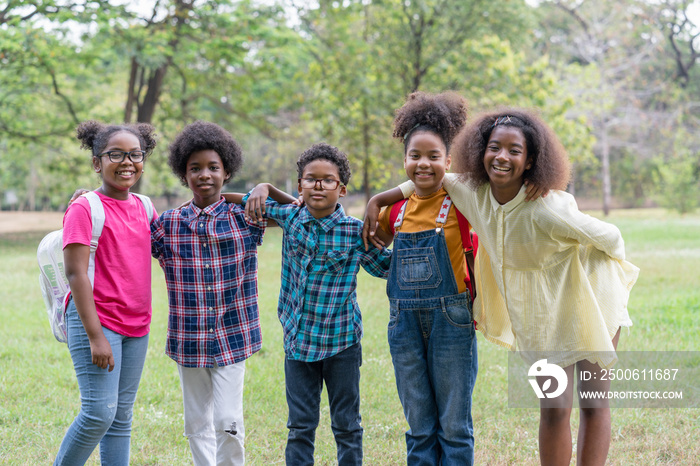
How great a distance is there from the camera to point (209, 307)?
2688 millimetres

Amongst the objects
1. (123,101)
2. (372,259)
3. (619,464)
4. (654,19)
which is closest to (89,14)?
(123,101)

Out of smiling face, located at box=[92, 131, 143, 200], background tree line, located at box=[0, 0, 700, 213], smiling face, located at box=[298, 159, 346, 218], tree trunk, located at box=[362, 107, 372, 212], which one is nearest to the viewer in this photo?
smiling face, located at box=[92, 131, 143, 200]

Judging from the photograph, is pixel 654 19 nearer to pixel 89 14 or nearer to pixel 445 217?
pixel 89 14

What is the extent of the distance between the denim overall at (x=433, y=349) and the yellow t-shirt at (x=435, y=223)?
0.03 meters

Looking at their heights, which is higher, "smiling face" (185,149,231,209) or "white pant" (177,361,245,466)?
"smiling face" (185,149,231,209)

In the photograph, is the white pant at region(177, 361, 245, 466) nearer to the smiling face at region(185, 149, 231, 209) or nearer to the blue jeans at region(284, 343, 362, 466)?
the blue jeans at region(284, 343, 362, 466)

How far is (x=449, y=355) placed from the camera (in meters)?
2.50

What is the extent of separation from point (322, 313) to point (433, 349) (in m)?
0.48

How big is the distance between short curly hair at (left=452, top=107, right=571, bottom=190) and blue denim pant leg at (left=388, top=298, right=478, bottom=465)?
590 mm

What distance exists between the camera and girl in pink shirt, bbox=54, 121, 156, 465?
239 centimetres

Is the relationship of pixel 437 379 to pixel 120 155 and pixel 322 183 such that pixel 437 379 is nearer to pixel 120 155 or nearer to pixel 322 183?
pixel 322 183

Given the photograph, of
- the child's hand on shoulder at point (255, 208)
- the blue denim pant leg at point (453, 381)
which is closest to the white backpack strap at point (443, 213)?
the blue denim pant leg at point (453, 381)

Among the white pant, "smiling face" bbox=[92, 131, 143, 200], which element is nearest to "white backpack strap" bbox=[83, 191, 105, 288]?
"smiling face" bbox=[92, 131, 143, 200]

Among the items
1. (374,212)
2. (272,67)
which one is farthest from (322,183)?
(272,67)
